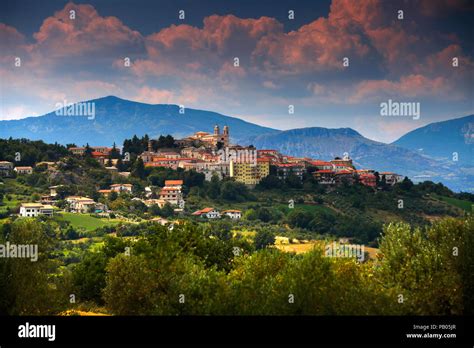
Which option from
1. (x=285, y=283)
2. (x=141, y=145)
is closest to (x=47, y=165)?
(x=141, y=145)

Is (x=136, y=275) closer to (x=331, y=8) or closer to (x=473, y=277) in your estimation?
(x=473, y=277)

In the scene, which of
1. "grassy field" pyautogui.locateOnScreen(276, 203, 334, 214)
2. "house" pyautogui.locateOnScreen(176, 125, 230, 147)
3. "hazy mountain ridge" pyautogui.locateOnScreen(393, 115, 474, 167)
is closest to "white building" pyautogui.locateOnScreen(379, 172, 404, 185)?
Answer: "hazy mountain ridge" pyautogui.locateOnScreen(393, 115, 474, 167)

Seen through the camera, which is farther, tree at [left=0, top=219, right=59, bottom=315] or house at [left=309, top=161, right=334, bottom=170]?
house at [left=309, top=161, right=334, bottom=170]

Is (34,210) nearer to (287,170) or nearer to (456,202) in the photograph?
(287,170)

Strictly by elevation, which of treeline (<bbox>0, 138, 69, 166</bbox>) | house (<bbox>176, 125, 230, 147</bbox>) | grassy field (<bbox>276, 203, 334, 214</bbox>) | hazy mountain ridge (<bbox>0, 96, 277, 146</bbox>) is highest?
hazy mountain ridge (<bbox>0, 96, 277, 146</bbox>)

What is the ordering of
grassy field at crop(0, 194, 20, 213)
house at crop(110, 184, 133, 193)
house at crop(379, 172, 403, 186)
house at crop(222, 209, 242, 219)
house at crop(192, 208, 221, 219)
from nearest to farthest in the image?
grassy field at crop(0, 194, 20, 213) → house at crop(192, 208, 221, 219) → house at crop(222, 209, 242, 219) → house at crop(110, 184, 133, 193) → house at crop(379, 172, 403, 186)

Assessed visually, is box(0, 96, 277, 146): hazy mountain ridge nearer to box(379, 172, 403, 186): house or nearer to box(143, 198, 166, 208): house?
box(379, 172, 403, 186): house

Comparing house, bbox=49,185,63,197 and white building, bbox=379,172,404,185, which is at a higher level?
white building, bbox=379,172,404,185
